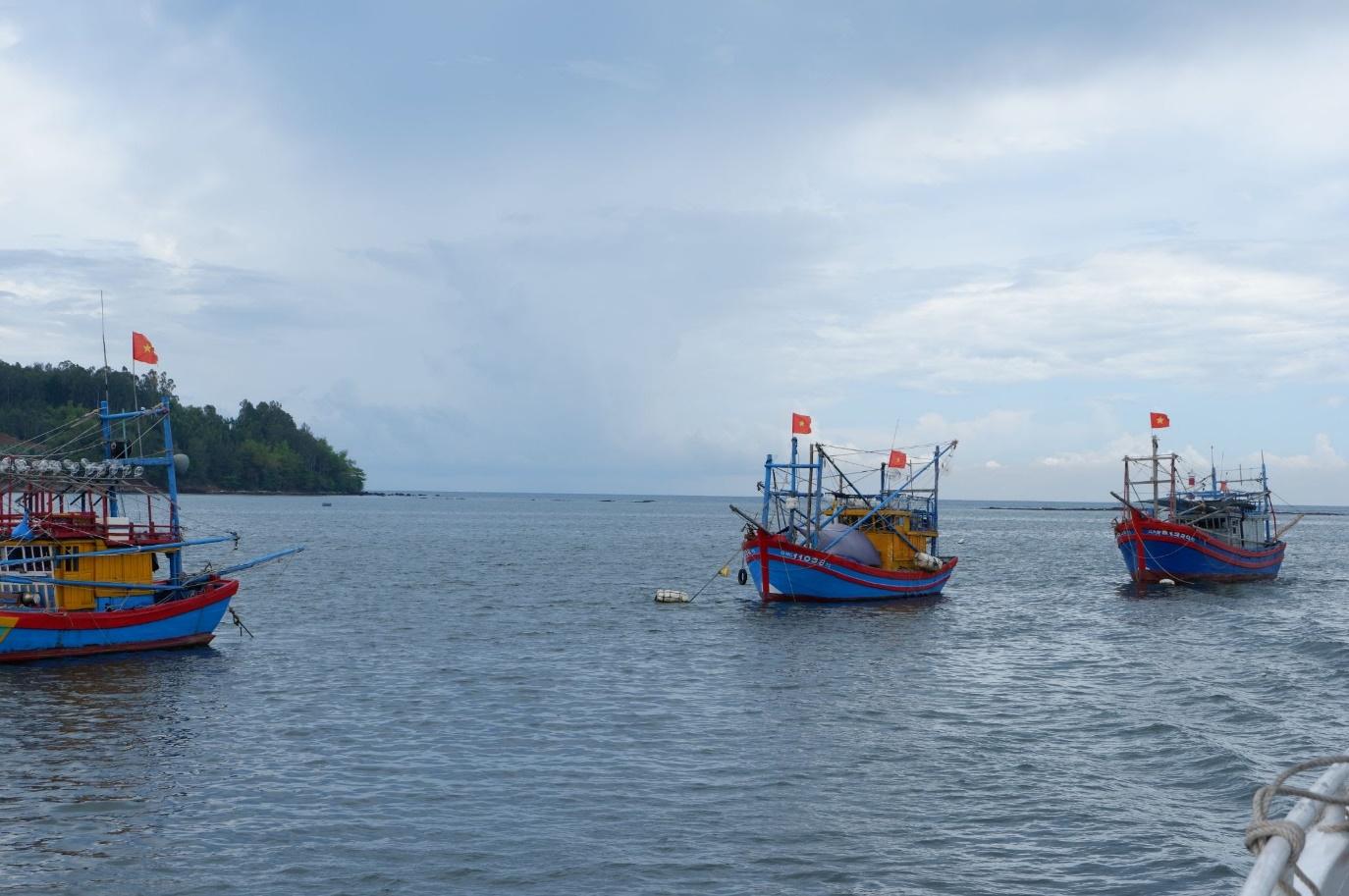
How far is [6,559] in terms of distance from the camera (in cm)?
3212

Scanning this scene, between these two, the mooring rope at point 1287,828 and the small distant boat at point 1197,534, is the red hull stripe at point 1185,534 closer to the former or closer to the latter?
the small distant boat at point 1197,534

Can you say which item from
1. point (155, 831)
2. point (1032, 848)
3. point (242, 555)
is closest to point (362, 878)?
point (155, 831)

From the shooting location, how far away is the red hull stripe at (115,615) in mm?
31750

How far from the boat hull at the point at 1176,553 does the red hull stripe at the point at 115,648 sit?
49959 millimetres

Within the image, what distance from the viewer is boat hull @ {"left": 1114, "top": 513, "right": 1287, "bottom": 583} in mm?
62156

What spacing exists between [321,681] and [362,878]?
16.5 metres

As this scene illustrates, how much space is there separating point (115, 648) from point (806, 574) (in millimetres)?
28313

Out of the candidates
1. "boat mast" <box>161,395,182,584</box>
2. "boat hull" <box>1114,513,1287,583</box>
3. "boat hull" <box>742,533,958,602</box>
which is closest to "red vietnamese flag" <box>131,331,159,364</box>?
"boat mast" <box>161,395,182,584</box>

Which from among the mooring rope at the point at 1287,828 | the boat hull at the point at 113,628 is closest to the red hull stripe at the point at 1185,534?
the boat hull at the point at 113,628

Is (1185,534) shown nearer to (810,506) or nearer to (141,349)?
(810,506)

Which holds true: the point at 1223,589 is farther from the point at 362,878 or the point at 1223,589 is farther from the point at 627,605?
the point at 362,878

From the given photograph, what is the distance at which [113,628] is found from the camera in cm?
3344

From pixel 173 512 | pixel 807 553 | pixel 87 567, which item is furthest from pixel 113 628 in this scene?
pixel 807 553

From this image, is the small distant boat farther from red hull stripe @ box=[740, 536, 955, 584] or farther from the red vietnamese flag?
the red vietnamese flag
